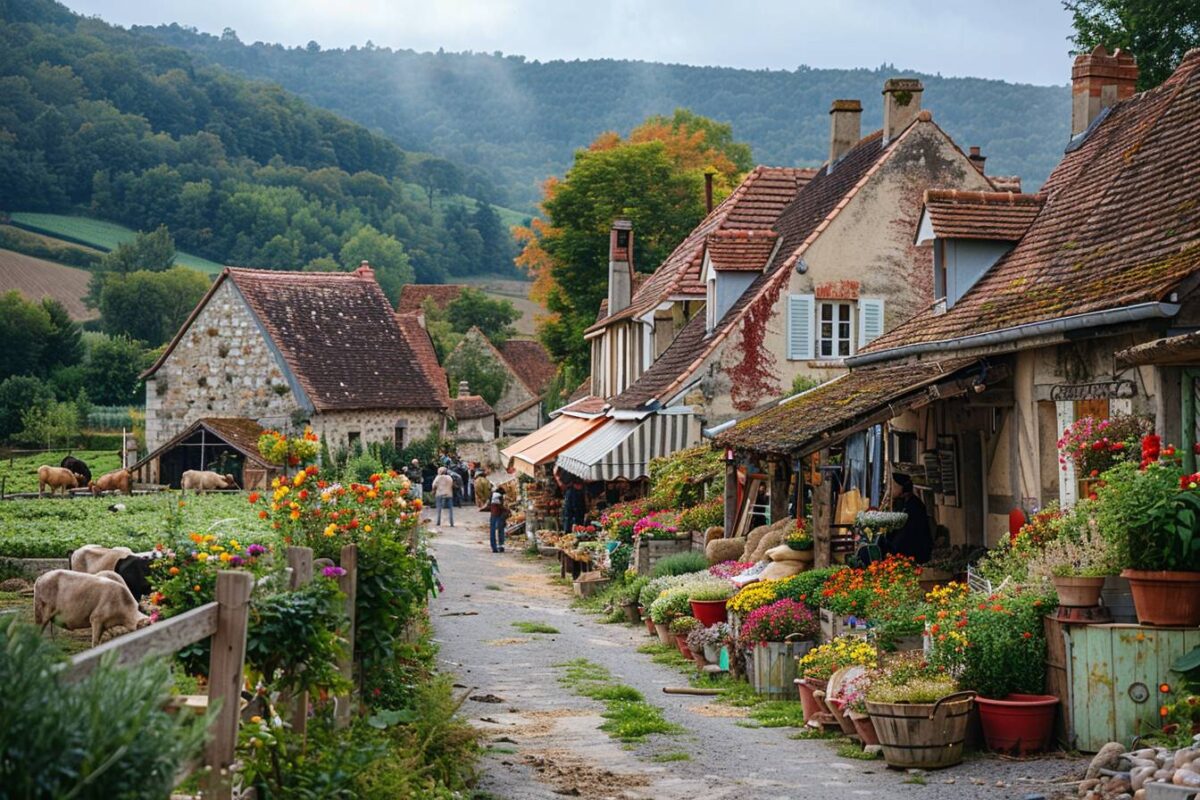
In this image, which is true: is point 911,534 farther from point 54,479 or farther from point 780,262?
point 54,479

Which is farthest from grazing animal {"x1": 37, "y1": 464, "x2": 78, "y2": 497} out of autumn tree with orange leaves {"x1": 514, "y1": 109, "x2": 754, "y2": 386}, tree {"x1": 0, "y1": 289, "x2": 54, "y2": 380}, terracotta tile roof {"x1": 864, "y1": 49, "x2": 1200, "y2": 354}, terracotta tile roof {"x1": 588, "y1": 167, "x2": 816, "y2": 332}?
tree {"x1": 0, "y1": 289, "x2": 54, "y2": 380}

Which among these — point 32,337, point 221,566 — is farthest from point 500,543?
point 32,337

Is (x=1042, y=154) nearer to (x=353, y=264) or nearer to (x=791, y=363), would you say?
(x=353, y=264)

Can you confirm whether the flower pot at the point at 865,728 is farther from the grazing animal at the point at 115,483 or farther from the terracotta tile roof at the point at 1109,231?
the grazing animal at the point at 115,483

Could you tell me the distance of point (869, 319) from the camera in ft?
82.2

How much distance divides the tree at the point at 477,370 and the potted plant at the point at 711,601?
55.4m

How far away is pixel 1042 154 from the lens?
124m

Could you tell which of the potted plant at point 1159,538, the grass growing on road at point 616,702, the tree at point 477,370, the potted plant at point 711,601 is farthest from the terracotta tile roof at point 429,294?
the potted plant at point 1159,538

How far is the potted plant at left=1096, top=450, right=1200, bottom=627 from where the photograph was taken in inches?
340

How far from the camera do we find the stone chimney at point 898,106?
2495 centimetres

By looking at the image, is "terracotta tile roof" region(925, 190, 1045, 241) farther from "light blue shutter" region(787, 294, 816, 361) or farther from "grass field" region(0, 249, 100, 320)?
"grass field" region(0, 249, 100, 320)

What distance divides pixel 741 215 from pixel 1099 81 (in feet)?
41.6

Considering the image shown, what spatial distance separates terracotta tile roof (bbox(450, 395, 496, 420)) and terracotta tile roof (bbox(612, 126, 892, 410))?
116ft

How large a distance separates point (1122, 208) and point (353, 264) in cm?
10086
